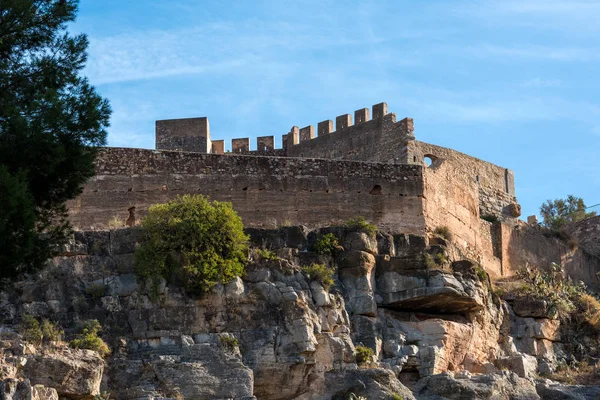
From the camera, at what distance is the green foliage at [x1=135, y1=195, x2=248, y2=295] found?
28.3 m

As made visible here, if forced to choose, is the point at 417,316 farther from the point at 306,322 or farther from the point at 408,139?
the point at 408,139

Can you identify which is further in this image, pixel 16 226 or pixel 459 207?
pixel 459 207

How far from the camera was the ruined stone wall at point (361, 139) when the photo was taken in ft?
122

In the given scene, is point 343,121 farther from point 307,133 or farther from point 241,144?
point 241,144

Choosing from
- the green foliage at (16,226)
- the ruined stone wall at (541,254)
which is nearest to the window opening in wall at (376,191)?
the ruined stone wall at (541,254)

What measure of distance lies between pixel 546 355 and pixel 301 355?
6534mm

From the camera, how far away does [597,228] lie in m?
41.4

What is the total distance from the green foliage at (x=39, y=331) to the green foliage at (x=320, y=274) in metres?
5.05

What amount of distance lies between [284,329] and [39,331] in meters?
4.60

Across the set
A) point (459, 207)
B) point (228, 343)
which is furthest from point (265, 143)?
point (228, 343)

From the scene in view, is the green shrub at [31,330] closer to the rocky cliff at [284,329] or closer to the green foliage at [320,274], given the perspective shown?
the rocky cliff at [284,329]

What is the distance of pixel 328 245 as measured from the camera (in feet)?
97.8

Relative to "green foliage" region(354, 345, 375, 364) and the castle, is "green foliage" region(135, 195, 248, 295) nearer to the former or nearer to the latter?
the castle

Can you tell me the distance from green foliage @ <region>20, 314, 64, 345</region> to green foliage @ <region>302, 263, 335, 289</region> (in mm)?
5048
